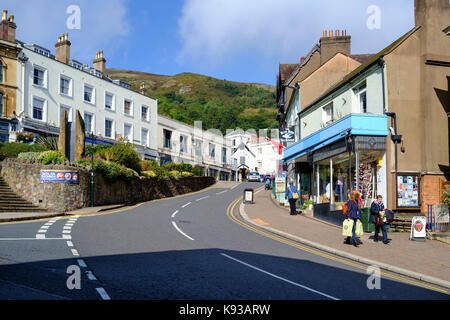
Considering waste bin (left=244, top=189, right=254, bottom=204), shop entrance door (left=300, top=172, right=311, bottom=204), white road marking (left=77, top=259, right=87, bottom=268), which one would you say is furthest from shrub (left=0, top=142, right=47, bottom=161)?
white road marking (left=77, top=259, right=87, bottom=268)

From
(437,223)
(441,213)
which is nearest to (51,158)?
(437,223)

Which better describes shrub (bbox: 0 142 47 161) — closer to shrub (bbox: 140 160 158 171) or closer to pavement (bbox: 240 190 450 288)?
shrub (bbox: 140 160 158 171)

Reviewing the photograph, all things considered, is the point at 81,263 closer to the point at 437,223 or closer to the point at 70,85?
the point at 437,223

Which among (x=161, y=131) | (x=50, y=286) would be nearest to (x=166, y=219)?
(x=50, y=286)

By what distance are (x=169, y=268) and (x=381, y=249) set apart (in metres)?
7.93

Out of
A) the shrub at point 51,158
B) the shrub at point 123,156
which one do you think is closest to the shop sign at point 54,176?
the shrub at point 51,158

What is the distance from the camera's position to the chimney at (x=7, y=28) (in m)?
32.8

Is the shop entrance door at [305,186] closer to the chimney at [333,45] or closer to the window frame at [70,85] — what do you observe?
the chimney at [333,45]

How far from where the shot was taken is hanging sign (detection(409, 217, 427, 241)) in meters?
15.2

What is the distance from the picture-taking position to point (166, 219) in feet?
61.4

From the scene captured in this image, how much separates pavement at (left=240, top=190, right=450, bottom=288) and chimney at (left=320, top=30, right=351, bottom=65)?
53.9 ft

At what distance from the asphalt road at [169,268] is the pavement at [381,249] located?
1105 mm
